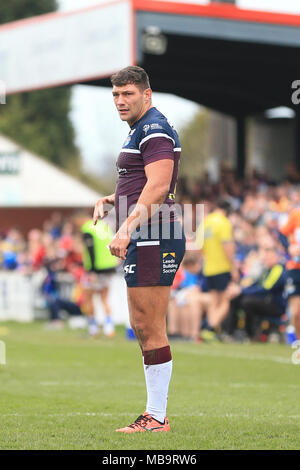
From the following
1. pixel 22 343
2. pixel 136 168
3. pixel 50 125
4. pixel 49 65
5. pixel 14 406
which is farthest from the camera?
pixel 50 125

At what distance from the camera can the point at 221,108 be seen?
30172 millimetres

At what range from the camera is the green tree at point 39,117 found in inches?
2608

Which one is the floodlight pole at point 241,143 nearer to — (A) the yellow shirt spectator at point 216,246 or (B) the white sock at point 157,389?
(A) the yellow shirt spectator at point 216,246

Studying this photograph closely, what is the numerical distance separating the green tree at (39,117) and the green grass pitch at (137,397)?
2051 inches

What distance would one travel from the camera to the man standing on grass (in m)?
6.59

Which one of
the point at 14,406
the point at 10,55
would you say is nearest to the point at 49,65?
the point at 10,55

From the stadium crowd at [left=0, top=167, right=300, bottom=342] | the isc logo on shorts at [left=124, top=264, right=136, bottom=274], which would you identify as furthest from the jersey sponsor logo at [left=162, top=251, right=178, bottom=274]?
the stadium crowd at [left=0, top=167, right=300, bottom=342]

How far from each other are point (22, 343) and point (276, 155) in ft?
54.7

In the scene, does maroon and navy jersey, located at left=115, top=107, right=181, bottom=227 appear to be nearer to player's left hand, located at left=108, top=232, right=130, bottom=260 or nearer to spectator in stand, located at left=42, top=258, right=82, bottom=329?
player's left hand, located at left=108, top=232, right=130, bottom=260

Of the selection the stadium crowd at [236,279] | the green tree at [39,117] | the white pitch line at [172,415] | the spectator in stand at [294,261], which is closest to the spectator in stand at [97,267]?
the stadium crowd at [236,279]

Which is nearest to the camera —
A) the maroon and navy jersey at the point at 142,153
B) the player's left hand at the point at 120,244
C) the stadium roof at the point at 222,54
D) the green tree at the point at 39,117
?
the player's left hand at the point at 120,244

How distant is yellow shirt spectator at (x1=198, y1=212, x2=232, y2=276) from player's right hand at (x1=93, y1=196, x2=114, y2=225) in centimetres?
878

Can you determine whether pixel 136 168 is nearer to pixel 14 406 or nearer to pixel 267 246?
pixel 14 406

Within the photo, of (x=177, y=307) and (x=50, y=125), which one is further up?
(x=50, y=125)
